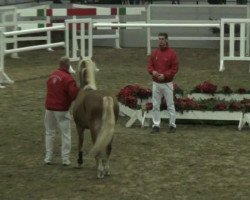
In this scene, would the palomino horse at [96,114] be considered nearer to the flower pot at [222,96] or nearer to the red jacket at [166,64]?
the red jacket at [166,64]

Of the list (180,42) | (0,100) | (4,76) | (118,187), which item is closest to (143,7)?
(180,42)

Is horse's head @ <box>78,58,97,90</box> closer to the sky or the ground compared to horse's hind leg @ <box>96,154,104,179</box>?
closer to the sky

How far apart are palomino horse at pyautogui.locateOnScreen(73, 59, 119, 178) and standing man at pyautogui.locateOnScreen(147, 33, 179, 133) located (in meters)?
2.53

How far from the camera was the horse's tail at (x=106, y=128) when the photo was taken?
8680 millimetres

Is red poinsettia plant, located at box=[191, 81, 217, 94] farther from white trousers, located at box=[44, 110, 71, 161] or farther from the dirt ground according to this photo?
white trousers, located at box=[44, 110, 71, 161]

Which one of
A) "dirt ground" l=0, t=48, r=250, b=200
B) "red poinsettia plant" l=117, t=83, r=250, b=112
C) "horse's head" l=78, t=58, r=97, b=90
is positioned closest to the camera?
"dirt ground" l=0, t=48, r=250, b=200

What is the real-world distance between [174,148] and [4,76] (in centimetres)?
749

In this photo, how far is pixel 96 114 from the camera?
9047 mm

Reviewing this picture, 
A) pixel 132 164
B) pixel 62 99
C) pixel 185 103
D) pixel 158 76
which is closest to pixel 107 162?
pixel 132 164

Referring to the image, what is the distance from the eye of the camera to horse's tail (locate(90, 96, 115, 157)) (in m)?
8.68

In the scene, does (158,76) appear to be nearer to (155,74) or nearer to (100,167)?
(155,74)

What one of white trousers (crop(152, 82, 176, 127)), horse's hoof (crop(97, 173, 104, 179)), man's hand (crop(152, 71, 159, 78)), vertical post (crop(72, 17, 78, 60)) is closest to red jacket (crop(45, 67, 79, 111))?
horse's hoof (crop(97, 173, 104, 179))

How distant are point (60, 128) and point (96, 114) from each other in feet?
2.83

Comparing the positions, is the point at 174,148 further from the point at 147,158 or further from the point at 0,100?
the point at 0,100
